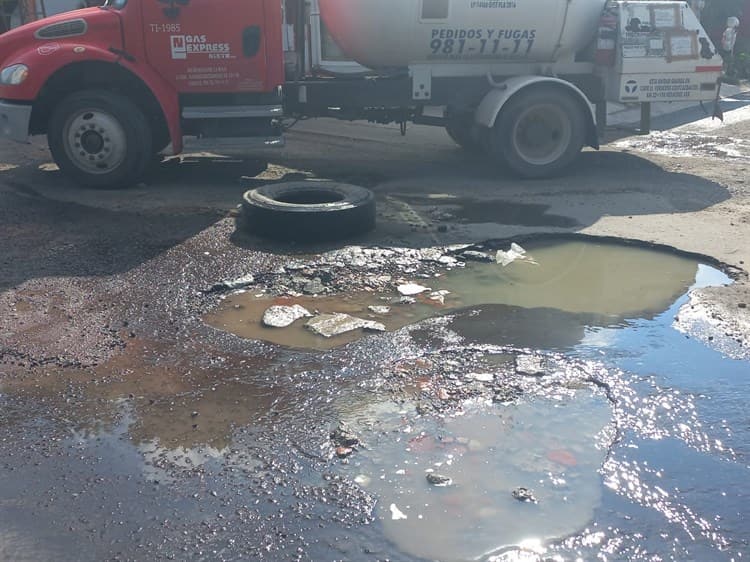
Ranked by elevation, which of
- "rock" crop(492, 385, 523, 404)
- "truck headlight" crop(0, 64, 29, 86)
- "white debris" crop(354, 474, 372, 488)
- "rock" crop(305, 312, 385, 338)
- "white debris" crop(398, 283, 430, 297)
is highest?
"truck headlight" crop(0, 64, 29, 86)

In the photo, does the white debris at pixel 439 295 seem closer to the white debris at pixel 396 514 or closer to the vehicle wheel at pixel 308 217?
the vehicle wheel at pixel 308 217

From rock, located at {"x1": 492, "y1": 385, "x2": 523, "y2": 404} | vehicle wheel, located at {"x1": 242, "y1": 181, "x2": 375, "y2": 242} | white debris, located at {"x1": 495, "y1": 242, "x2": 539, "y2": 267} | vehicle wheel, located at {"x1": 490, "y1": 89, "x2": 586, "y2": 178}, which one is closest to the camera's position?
rock, located at {"x1": 492, "y1": 385, "x2": 523, "y2": 404}

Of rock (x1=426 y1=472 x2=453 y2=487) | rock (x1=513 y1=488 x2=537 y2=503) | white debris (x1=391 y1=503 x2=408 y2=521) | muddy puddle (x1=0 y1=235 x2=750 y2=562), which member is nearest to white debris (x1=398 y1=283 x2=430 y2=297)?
muddy puddle (x1=0 y1=235 x2=750 y2=562)

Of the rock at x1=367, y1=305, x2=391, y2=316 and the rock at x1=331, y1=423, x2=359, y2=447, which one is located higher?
the rock at x1=367, y1=305, x2=391, y2=316

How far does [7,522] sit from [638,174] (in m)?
8.83

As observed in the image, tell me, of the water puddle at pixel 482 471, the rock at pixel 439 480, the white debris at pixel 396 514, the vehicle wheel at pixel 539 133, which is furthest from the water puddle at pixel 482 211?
the white debris at pixel 396 514

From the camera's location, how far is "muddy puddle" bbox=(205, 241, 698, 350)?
17.1ft

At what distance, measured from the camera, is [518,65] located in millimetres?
9828

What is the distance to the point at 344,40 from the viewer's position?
9461mm

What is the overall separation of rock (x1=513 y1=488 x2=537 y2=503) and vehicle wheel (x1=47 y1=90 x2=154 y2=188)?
6.48 metres

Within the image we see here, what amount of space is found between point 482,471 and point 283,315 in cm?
216

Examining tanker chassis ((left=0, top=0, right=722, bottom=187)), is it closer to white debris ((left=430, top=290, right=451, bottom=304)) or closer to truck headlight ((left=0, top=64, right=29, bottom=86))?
truck headlight ((left=0, top=64, right=29, bottom=86))

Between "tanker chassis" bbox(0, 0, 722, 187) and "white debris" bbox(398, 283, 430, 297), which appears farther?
"tanker chassis" bbox(0, 0, 722, 187)

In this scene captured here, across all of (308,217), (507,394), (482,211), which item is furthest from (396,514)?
(482,211)
